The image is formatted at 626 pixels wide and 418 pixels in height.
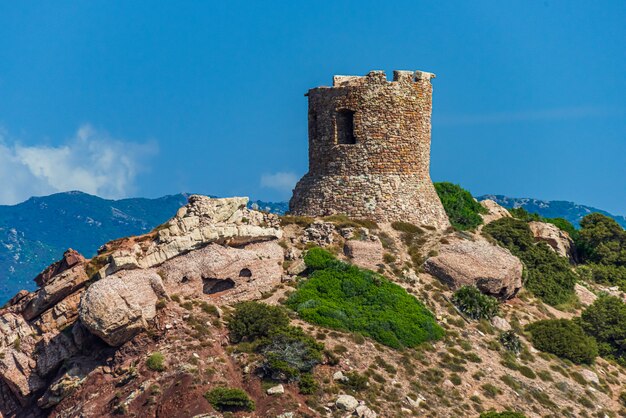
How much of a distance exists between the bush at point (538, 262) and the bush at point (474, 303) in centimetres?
622

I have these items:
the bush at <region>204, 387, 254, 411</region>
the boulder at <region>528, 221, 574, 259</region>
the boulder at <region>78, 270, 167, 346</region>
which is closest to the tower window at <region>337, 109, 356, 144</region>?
the boulder at <region>528, 221, 574, 259</region>

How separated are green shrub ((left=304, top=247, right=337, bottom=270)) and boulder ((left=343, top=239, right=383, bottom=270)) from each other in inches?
47.4

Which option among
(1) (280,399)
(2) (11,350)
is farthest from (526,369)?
(2) (11,350)

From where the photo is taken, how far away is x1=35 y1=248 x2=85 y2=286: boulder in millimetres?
38406

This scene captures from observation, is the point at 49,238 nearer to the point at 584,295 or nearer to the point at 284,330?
the point at 584,295

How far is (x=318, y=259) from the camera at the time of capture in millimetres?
41375

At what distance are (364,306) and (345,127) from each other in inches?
484

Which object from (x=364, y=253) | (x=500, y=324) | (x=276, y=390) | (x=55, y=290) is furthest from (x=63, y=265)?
(x=500, y=324)

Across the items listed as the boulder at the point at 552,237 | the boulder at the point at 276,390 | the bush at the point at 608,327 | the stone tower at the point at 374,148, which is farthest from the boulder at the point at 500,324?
the boulder at the point at 276,390

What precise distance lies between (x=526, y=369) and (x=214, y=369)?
1492 centimetres

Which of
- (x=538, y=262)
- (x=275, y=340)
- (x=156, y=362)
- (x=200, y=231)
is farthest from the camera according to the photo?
(x=538, y=262)

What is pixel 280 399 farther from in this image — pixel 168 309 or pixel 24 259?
pixel 24 259

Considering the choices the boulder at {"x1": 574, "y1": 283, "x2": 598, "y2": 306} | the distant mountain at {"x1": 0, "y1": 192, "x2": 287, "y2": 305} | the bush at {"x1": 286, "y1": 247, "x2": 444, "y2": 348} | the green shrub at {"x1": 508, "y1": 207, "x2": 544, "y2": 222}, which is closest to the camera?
the bush at {"x1": 286, "y1": 247, "x2": 444, "y2": 348}

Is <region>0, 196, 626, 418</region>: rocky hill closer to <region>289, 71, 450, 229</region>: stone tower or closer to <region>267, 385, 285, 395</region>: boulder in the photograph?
<region>267, 385, 285, 395</region>: boulder
